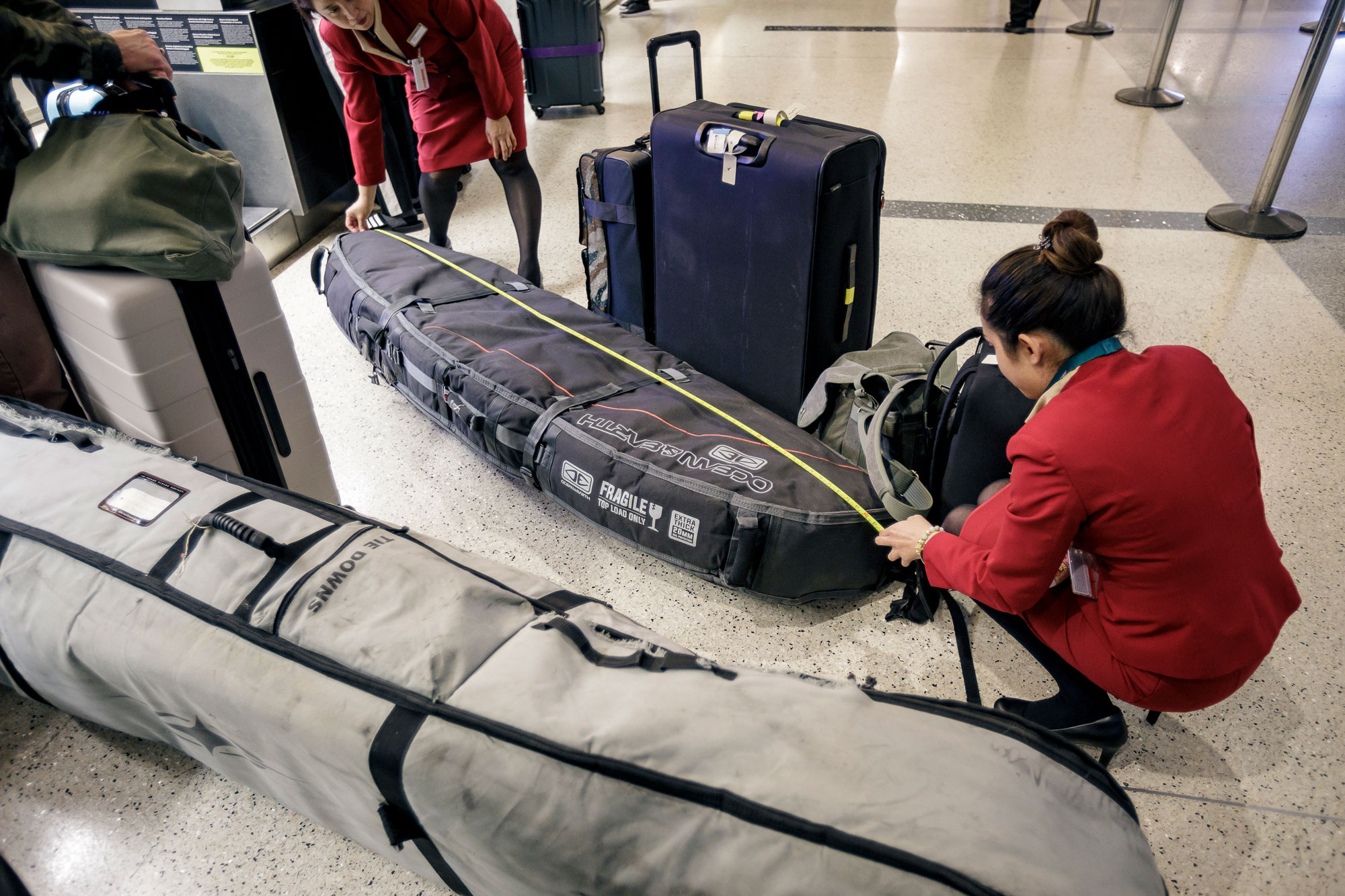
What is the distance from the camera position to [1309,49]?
2.93 metres

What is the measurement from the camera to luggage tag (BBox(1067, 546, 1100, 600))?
1210mm

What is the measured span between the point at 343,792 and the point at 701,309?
144cm

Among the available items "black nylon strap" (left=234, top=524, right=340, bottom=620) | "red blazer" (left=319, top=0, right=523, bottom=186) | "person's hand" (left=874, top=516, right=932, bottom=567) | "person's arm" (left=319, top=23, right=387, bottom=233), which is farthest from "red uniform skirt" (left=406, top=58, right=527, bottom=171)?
"person's hand" (left=874, top=516, right=932, bottom=567)

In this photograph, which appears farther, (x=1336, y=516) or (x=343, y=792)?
(x=1336, y=516)

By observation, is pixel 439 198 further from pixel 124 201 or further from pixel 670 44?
pixel 124 201

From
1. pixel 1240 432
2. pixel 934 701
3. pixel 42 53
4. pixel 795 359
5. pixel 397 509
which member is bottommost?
pixel 397 509

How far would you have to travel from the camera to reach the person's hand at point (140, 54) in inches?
56.8

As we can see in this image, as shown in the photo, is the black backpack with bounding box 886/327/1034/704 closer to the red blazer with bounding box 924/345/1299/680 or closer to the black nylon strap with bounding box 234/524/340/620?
the red blazer with bounding box 924/345/1299/680

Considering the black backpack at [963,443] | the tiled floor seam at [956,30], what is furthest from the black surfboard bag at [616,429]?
the tiled floor seam at [956,30]

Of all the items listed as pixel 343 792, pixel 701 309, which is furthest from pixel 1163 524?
pixel 701 309

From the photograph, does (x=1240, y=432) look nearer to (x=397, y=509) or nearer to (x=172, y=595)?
(x=172, y=595)

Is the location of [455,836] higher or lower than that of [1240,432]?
lower

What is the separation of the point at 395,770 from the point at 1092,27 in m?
6.90

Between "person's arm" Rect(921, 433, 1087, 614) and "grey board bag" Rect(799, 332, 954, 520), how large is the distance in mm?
330
